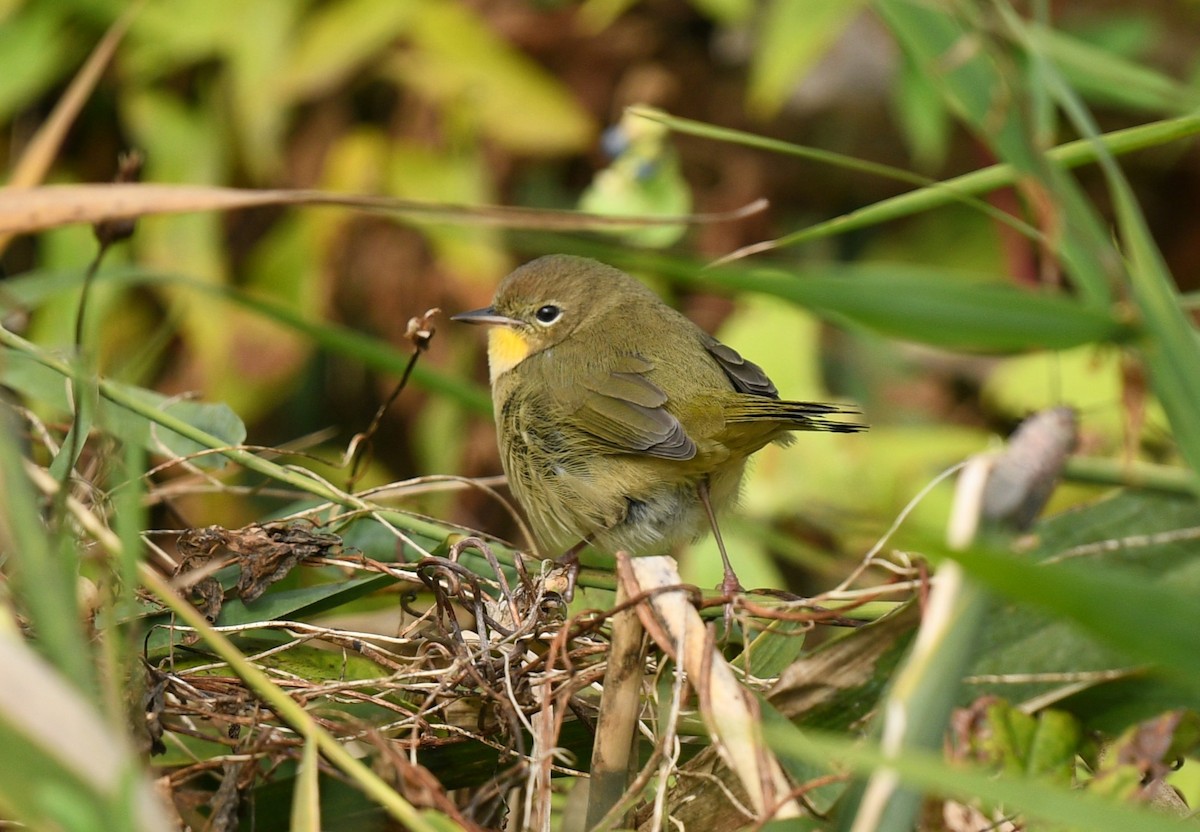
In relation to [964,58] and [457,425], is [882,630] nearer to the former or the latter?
[964,58]

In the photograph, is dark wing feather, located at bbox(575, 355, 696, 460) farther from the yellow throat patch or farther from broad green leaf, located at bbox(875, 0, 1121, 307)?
broad green leaf, located at bbox(875, 0, 1121, 307)

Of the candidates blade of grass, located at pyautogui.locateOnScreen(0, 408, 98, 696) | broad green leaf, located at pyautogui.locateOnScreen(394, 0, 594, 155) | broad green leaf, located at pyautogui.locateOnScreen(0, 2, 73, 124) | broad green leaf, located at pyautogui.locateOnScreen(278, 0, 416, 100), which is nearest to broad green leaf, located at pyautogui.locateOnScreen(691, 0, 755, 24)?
broad green leaf, located at pyautogui.locateOnScreen(394, 0, 594, 155)

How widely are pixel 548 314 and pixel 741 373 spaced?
0.58 metres

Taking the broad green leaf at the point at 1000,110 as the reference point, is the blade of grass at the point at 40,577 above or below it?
below

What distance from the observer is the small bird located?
2.56 metres

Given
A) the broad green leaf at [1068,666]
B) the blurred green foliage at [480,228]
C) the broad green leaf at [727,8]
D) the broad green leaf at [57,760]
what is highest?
the broad green leaf at [57,760]

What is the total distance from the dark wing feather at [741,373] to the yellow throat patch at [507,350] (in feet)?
1.51

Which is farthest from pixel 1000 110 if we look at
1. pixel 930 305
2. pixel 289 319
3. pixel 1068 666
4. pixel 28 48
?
pixel 28 48

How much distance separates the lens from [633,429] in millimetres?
2629

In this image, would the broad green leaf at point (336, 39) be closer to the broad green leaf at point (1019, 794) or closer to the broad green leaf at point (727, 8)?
the broad green leaf at point (727, 8)

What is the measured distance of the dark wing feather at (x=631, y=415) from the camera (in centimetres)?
254

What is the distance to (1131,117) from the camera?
497cm

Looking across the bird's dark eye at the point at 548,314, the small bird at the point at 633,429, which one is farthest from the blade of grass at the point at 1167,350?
the bird's dark eye at the point at 548,314

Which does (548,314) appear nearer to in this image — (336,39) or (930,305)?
(336,39)
